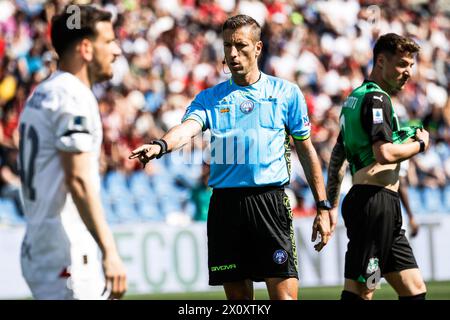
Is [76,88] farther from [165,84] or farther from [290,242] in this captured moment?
[165,84]

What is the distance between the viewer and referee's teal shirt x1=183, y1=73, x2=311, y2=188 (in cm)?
725

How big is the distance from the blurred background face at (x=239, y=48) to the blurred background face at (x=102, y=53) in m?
1.93

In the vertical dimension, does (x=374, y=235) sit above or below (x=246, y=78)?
below

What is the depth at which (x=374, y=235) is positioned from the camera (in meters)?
7.53

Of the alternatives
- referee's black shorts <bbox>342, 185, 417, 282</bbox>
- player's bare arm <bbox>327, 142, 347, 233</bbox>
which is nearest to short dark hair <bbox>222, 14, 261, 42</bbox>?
player's bare arm <bbox>327, 142, 347, 233</bbox>

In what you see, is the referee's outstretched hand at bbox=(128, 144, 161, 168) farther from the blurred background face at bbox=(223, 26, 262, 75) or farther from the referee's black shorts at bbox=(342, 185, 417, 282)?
the referee's black shorts at bbox=(342, 185, 417, 282)

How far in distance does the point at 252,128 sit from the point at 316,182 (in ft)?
1.95

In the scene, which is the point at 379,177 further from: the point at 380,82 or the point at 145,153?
the point at 145,153

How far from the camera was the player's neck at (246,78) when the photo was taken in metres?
7.41

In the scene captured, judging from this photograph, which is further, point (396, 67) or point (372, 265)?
point (396, 67)

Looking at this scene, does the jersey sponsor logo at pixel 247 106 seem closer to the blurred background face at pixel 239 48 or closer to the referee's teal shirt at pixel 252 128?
the referee's teal shirt at pixel 252 128

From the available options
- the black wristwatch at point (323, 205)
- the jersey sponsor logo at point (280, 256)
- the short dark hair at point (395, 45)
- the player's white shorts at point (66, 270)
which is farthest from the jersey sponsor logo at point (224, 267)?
the player's white shorts at point (66, 270)

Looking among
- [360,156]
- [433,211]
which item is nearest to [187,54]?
[433,211]

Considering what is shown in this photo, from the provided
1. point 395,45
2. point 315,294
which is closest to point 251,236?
point 395,45
